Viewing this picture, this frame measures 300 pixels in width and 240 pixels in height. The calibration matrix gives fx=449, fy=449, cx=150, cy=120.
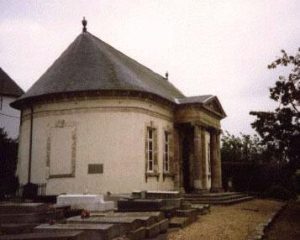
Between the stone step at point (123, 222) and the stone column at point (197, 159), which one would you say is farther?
the stone column at point (197, 159)

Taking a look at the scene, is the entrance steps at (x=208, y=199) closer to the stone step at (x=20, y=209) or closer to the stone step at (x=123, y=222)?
the stone step at (x=20, y=209)

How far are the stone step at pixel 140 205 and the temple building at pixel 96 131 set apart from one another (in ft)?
26.6

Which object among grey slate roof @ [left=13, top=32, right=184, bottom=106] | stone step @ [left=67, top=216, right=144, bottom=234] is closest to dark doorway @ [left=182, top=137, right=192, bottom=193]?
grey slate roof @ [left=13, top=32, right=184, bottom=106]

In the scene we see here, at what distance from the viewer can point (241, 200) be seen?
1072 inches

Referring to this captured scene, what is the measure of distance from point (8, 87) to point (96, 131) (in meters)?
22.1

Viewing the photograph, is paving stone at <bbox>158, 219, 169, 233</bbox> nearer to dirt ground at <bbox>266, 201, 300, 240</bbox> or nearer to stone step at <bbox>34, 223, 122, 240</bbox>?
stone step at <bbox>34, 223, 122, 240</bbox>

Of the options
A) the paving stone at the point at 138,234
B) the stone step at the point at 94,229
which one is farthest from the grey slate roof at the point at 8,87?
the stone step at the point at 94,229

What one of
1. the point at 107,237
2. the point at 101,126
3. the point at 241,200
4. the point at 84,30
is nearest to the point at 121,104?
the point at 101,126

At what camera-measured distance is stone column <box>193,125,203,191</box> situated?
26750 mm

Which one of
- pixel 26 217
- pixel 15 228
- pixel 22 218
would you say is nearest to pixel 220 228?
pixel 26 217

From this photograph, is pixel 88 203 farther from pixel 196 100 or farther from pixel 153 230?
pixel 196 100

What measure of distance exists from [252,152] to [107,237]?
50.6 metres

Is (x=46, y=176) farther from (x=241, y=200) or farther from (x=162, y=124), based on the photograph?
(x=241, y=200)

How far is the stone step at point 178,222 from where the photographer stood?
1388 cm
